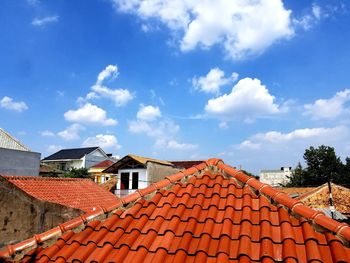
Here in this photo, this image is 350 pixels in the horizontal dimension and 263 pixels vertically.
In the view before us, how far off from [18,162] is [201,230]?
73.7 feet

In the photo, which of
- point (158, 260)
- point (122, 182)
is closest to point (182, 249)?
point (158, 260)

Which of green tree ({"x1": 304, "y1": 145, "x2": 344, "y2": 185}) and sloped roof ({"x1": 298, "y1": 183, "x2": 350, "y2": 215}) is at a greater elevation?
green tree ({"x1": 304, "y1": 145, "x2": 344, "y2": 185})

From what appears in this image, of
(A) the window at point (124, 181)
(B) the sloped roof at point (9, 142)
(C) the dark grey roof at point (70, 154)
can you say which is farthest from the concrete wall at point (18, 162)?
(C) the dark grey roof at point (70, 154)

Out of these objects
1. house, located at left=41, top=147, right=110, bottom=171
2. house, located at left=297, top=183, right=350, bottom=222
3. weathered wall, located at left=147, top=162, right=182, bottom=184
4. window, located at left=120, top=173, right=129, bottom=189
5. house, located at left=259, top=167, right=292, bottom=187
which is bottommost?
house, located at left=297, top=183, right=350, bottom=222

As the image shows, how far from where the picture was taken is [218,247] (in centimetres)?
391

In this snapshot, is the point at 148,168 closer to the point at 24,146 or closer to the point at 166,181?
the point at 24,146

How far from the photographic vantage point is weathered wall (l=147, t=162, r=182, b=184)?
3135 centimetres

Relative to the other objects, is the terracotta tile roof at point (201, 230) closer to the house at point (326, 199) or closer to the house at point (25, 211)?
the house at point (25, 211)

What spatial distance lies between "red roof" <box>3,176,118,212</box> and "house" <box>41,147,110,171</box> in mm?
38834

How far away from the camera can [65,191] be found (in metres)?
18.7

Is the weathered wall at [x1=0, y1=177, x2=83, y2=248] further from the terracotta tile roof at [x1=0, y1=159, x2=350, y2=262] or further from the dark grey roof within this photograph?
the dark grey roof

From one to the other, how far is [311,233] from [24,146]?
89.2ft

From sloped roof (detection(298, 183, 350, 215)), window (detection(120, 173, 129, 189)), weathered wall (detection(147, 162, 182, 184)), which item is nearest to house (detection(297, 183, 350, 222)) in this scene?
sloped roof (detection(298, 183, 350, 215))

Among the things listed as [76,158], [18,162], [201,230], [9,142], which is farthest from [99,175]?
[201,230]
